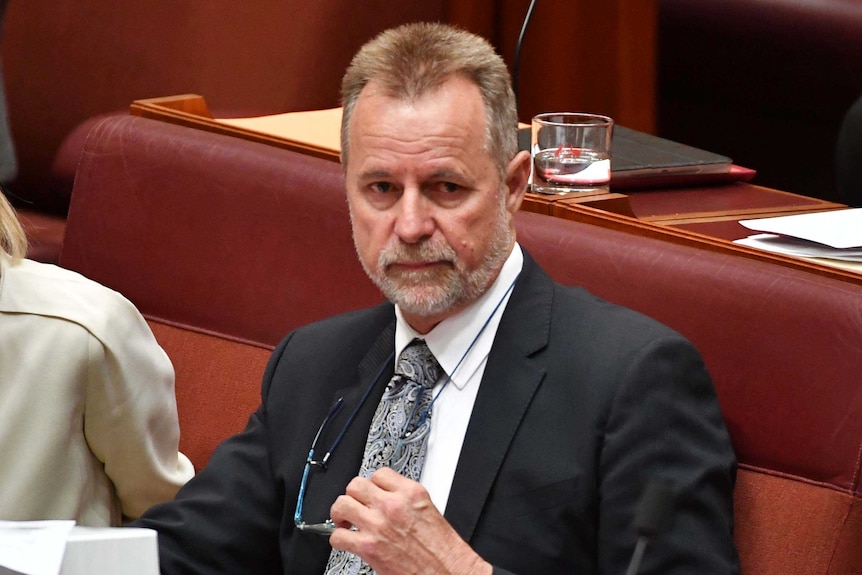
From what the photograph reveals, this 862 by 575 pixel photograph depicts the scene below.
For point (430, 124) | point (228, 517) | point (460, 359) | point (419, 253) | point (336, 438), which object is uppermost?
point (430, 124)

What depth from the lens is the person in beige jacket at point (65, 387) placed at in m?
1.69

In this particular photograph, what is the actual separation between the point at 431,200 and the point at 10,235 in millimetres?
542

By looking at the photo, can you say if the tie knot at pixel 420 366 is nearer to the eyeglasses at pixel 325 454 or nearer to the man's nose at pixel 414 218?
the eyeglasses at pixel 325 454

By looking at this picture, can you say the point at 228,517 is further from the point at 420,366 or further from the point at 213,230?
the point at 213,230

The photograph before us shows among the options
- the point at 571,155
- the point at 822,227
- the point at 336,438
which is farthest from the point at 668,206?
the point at 336,438

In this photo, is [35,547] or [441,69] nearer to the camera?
[35,547]

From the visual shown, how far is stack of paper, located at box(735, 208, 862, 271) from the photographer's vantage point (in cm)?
175

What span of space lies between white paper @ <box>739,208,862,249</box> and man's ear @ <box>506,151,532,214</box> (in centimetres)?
37

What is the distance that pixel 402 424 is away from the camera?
163 centimetres

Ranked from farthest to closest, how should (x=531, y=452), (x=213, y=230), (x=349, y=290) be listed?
1. (x=213, y=230)
2. (x=349, y=290)
3. (x=531, y=452)

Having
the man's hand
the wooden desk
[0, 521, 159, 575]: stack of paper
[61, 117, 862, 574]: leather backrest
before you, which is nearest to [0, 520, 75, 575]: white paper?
[0, 521, 159, 575]: stack of paper

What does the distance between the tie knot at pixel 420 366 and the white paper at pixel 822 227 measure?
1.68ft

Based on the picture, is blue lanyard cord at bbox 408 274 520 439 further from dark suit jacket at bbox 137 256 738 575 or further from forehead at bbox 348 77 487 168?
forehead at bbox 348 77 487 168

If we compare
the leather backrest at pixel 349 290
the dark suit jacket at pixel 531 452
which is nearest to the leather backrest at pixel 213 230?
the leather backrest at pixel 349 290
